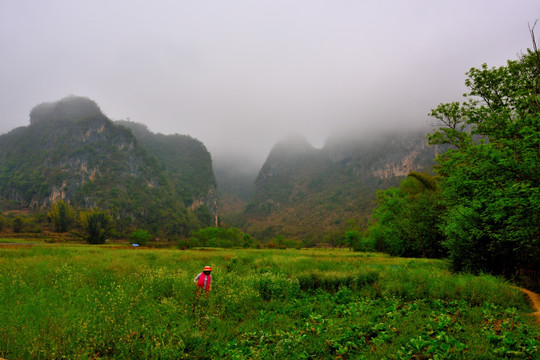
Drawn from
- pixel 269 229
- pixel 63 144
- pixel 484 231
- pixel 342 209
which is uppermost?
pixel 63 144

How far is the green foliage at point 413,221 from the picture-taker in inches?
1230

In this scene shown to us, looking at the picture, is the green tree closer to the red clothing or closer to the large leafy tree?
the red clothing

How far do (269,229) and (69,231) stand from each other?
365ft

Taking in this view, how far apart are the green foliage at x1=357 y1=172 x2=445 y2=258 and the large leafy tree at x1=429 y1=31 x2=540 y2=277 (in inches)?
392

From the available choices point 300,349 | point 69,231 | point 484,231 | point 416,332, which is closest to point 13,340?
point 300,349

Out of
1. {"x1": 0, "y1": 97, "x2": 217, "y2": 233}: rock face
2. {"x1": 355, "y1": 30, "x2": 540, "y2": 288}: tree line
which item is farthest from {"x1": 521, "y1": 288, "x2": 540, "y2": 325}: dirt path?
{"x1": 0, "y1": 97, "x2": 217, "y2": 233}: rock face

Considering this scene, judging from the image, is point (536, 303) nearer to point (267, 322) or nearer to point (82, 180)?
point (267, 322)

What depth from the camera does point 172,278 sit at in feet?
43.5

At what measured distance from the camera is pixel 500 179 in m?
12.6

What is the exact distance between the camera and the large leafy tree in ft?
38.0

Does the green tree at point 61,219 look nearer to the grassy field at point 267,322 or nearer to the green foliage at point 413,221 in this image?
the grassy field at point 267,322

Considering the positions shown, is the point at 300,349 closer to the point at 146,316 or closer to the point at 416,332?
the point at 416,332

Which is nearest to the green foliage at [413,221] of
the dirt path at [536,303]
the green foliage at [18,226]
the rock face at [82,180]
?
the dirt path at [536,303]

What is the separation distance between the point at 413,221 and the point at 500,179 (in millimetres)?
21267
